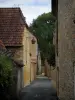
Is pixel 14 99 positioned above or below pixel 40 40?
below

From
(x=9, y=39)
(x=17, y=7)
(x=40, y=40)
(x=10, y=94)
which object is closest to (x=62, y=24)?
(x=10, y=94)

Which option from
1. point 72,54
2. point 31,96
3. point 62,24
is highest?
point 62,24

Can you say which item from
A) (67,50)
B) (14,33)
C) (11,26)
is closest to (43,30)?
(11,26)

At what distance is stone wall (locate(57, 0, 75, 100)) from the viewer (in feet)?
74.6

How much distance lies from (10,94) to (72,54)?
830 centimetres

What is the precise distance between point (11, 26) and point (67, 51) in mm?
17174

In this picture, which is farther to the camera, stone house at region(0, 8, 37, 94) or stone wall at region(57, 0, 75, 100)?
stone house at region(0, 8, 37, 94)

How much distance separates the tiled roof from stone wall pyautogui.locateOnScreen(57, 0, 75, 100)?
47.1 feet

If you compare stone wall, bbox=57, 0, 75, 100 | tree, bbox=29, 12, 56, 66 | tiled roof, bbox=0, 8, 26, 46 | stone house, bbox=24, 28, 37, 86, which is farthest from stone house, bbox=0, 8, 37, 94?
tree, bbox=29, 12, 56, 66

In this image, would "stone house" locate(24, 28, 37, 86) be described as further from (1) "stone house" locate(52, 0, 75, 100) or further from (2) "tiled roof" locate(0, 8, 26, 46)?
(1) "stone house" locate(52, 0, 75, 100)

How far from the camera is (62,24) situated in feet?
77.5

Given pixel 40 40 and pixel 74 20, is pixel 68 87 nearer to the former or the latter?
pixel 74 20

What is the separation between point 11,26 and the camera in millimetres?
39500

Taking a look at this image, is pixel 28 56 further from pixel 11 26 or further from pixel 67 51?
pixel 67 51
